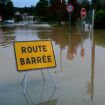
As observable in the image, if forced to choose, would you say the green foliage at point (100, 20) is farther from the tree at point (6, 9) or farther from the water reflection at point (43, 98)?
the tree at point (6, 9)

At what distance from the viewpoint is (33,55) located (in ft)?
33.0

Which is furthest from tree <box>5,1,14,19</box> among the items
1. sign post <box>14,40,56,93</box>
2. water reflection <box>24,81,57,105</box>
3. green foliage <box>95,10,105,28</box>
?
water reflection <box>24,81,57,105</box>

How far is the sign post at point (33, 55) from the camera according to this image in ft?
32.5

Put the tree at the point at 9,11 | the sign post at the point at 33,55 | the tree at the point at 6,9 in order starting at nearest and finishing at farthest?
the sign post at the point at 33,55 → the tree at the point at 6,9 → the tree at the point at 9,11

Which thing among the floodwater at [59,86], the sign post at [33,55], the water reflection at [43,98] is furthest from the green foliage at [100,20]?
the water reflection at [43,98]

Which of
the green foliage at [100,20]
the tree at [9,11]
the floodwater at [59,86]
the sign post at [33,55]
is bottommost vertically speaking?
the tree at [9,11]

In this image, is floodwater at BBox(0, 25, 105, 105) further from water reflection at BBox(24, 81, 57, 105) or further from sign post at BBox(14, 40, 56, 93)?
sign post at BBox(14, 40, 56, 93)

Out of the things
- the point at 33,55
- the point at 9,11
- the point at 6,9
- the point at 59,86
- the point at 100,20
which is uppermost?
the point at 33,55

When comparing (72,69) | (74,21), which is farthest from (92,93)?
(74,21)

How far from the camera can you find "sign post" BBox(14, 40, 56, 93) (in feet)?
32.5

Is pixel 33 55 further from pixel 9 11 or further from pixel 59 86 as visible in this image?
pixel 9 11

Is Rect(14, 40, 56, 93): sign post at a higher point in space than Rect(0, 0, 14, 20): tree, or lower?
higher

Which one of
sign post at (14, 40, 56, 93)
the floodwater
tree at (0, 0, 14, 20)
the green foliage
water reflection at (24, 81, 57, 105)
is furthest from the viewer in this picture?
tree at (0, 0, 14, 20)

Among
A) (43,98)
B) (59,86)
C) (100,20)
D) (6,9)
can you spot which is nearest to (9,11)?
(6,9)
